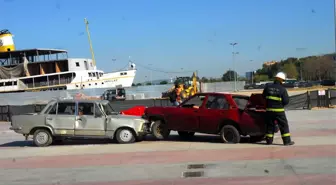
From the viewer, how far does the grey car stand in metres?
12.7

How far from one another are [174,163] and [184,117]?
3584mm

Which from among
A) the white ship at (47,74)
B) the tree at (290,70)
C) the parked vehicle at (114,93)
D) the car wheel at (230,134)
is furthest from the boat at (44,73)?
the tree at (290,70)

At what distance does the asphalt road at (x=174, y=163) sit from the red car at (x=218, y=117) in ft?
1.44

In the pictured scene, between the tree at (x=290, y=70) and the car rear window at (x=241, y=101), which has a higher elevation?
the tree at (x=290, y=70)

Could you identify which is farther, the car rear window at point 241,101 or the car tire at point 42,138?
the car tire at point 42,138

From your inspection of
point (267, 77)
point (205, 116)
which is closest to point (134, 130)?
point (205, 116)

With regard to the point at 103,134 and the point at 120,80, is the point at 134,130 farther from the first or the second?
the point at 120,80

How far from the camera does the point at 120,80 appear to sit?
68750 mm

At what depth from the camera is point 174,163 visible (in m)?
9.16

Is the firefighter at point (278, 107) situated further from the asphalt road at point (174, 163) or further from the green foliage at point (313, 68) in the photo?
the green foliage at point (313, 68)

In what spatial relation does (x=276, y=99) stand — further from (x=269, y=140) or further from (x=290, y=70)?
(x=290, y=70)

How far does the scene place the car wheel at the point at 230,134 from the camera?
461 inches

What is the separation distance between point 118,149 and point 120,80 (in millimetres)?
57684

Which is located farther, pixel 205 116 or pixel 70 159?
pixel 205 116
